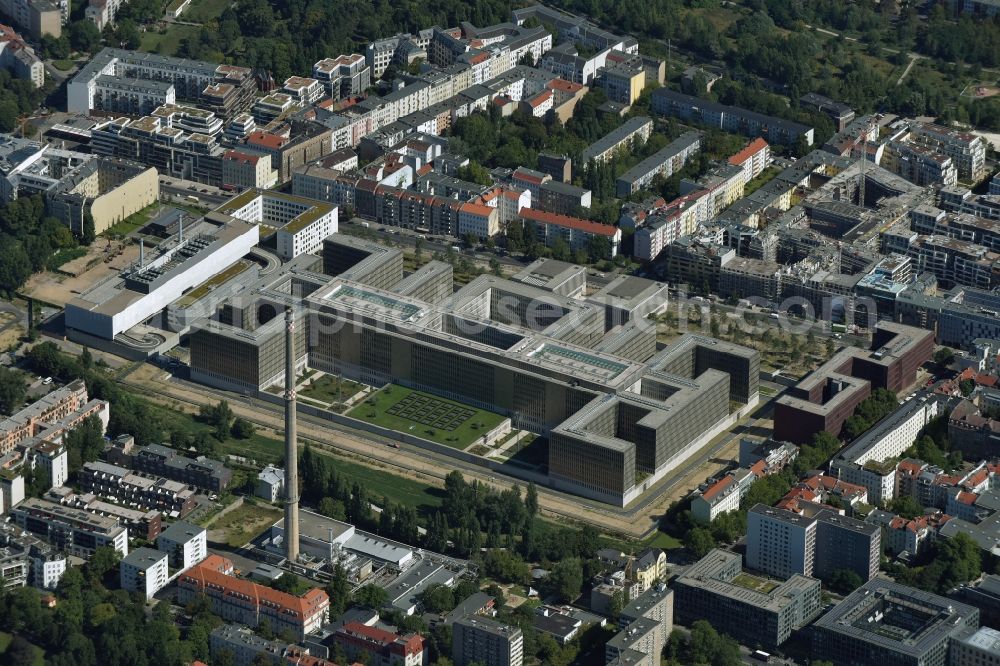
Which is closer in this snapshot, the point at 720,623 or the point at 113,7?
the point at 720,623

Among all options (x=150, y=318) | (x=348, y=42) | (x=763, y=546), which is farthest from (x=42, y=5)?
(x=763, y=546)

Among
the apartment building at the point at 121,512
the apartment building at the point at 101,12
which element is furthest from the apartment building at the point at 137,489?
the apartment building at the point at 101,12

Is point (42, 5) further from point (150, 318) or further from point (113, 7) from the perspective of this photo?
point (150, 318)

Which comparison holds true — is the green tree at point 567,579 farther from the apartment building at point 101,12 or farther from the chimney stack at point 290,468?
the apartment building at point 101,12

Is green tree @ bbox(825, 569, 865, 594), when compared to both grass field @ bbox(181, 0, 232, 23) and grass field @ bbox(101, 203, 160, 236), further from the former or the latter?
grass field @ bbox(181, 0, 232, 23)

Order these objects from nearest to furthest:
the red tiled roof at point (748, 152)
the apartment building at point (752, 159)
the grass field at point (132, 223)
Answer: the grass field at point (132, 223), the red tiled roof at point (748, 152), the apartment building at point (752, 159)

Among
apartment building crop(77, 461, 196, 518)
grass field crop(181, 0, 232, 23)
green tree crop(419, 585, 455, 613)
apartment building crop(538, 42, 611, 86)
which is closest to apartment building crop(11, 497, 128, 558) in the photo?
apartment building crop(77, 461, 196, 518)

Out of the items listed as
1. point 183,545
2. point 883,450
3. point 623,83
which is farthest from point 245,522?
point 623,83

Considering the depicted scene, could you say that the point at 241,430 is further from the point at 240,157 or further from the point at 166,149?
the point at 166,149
